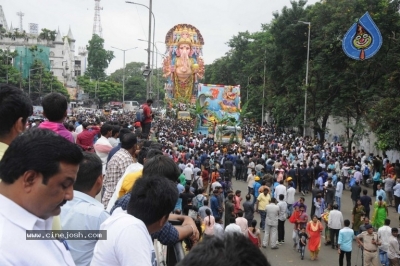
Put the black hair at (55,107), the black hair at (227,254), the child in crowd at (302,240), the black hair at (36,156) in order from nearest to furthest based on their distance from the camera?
the black hair at (227,254) < the black hair at (36,156) < the black hair at (55,107) < the child in crowd at (302,240)

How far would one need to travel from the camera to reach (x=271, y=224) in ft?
35.6

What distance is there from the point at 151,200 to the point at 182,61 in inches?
2294

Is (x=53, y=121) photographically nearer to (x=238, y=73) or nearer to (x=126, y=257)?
(x=126, y=257)

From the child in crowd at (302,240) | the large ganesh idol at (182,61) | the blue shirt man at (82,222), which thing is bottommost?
the child in crowd at (302,240)

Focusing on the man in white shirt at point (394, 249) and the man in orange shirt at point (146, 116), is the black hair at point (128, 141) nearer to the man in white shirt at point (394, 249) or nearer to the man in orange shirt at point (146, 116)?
the man in orange shirt at point (146, 116)

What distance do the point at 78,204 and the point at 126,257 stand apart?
74cm

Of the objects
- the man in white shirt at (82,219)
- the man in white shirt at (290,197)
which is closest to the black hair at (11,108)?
the man in white shirt at (82,219)

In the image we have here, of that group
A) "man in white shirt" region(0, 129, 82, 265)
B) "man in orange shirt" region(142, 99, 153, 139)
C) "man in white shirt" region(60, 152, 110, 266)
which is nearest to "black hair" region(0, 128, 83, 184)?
"man in white shirt" region(0, 129, 82, 265)

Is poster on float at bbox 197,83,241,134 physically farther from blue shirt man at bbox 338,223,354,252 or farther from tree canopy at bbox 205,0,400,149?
blue shirt man at bbox 338,223,354,252

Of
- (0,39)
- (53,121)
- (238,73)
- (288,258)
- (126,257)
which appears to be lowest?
(288,258)

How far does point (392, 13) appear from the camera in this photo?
73.9 feet

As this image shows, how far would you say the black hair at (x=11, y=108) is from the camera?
3008mm

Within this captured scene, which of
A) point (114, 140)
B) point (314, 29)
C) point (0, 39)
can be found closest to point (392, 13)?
point (314, 29)

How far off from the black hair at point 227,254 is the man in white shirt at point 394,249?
8.59 meters
